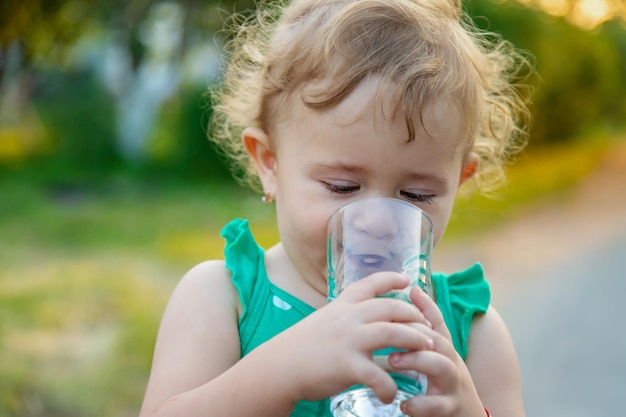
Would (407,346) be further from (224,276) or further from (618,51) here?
(618,51)

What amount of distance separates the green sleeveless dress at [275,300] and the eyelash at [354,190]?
1.06 ft

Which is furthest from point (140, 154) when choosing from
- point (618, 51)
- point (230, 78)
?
point (230, 78)

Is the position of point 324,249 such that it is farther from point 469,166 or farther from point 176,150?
point 176,150

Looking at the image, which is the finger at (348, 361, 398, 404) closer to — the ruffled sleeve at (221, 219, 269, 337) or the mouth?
the mouth

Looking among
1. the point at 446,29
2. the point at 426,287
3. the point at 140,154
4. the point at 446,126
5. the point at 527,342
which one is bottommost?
the point at 426,287

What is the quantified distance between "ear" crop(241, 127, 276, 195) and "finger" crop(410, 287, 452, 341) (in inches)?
23.1

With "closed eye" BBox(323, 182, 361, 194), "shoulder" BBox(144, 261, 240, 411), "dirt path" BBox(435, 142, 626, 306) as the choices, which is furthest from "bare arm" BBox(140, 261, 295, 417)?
"dirt path" BBox(435, 142, 626, 306)

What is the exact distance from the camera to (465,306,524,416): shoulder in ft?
6.12

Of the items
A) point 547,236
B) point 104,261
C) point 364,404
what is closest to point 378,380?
point 364,404

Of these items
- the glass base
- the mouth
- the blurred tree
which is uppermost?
the blurred tree

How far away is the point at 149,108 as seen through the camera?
718 centimetres

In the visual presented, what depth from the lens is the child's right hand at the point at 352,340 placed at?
1325 mm

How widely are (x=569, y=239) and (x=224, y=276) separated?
15.2 ft

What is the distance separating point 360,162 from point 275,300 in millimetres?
413
